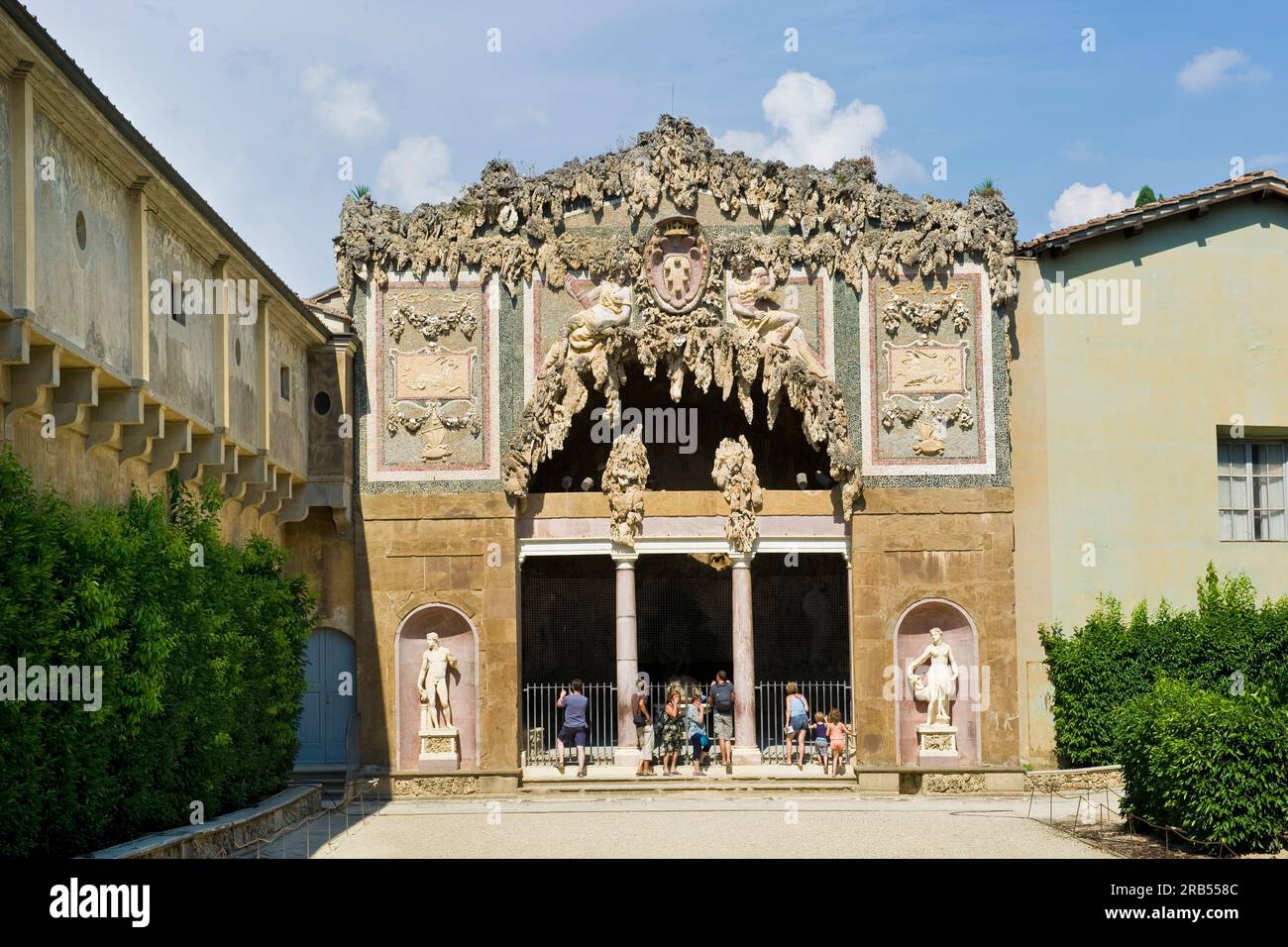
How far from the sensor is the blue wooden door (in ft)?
100

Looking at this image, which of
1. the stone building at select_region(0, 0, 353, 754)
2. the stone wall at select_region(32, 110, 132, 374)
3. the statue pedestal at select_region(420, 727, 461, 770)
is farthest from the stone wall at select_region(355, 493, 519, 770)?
the stone wall at select_region(32, 110, 132, 374)

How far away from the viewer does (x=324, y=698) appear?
3062cm

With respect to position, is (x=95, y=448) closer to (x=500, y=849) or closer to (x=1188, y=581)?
(x=500, y=849)

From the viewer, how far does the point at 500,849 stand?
70.2 feet

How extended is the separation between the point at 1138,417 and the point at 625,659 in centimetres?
1049

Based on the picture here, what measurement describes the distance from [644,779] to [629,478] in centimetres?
534

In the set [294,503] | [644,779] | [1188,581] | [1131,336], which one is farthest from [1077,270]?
[294,503]

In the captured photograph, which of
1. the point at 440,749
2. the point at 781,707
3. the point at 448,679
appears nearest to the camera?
the point at 440,749

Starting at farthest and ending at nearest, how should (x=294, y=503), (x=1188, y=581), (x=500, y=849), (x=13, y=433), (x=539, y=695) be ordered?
1. (x=539, y=695)
2. (x=1188, y=581)
3. (x=294, y=503)
4. (x=500, y=849)
5. (x=13, y=433)

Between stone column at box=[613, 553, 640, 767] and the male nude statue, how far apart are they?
3.07 m

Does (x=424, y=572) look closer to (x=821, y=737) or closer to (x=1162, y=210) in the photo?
(x=821, y=737)

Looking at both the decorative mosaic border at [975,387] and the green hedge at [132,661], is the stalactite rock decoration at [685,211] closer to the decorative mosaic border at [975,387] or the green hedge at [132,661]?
the decorative mosaic border at [975,387]

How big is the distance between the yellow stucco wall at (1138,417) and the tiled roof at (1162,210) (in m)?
0.41

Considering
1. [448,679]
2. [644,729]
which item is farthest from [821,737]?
[448,679]
